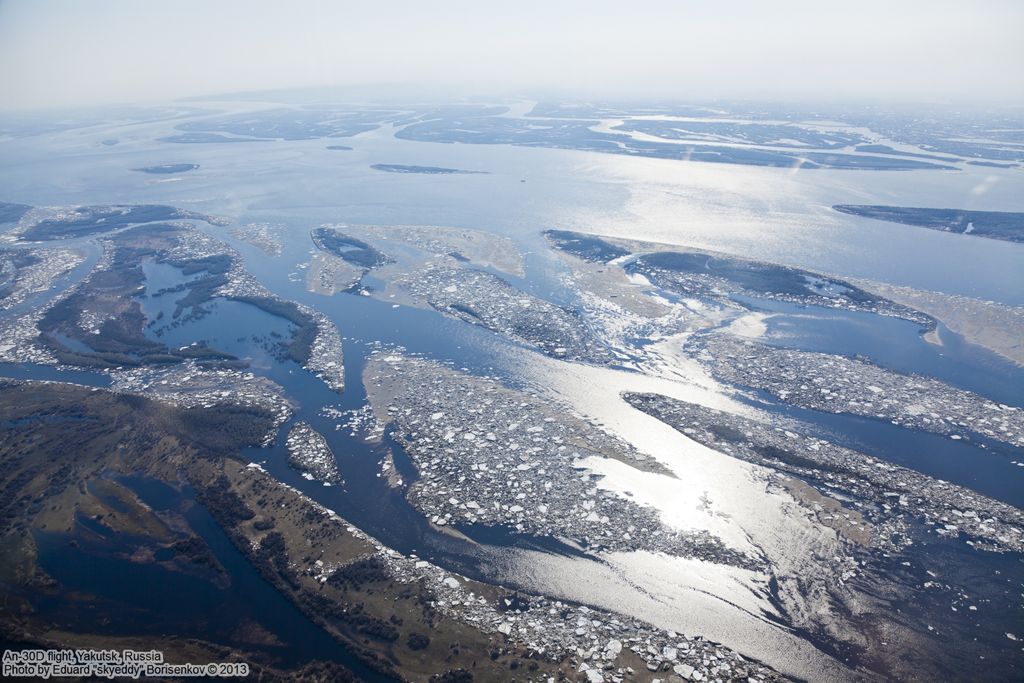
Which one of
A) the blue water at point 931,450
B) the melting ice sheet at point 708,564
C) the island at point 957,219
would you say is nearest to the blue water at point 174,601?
the melting ice sheet at point 708,564

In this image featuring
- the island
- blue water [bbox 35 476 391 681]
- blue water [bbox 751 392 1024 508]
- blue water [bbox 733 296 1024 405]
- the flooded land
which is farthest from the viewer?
the island

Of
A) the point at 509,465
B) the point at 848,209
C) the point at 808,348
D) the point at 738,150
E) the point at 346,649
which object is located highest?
the point at 738,150

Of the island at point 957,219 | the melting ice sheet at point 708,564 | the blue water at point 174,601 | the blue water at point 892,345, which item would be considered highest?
the island at point 957,219

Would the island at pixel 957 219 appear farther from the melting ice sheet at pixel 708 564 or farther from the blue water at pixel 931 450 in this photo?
the melting ice sheet at pixel 708 564

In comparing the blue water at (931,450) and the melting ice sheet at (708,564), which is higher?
the blue water at (931,450)

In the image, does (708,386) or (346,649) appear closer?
(346,649)

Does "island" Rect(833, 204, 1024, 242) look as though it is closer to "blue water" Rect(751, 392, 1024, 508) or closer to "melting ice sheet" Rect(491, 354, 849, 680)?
"blue water" Rect(751, 392, 1024, 508)

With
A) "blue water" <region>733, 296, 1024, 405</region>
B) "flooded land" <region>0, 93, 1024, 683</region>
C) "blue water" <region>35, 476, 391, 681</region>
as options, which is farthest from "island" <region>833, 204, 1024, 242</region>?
"blue water" <region>35, 476, 391, 681</region>

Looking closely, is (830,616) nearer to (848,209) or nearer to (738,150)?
(848,209)

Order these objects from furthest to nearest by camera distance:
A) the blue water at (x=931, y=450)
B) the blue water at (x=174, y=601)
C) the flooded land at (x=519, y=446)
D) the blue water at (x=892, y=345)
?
the blue water at (x=892, y=345)
the blue water at (x=931, y=450)
the flooded land at (x=519, y=446)
the blue water at (x=174, y=601)

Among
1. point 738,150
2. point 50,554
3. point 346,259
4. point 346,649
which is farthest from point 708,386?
point 738,150

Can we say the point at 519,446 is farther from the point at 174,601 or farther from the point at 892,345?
the point at 892,345
